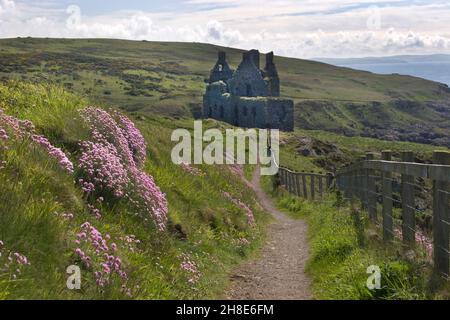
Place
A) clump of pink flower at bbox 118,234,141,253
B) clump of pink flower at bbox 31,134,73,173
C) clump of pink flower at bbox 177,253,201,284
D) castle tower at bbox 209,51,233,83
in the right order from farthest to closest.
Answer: castle tower at bbox 209,51,233,83 < clump of pink flower at bbox 177,253,201,284 < clump of pink flower at bbox 31,134,73,173 < clump of pink flower at bbox 118,234,141,253

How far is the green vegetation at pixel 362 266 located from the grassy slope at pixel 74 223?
5.83 feet

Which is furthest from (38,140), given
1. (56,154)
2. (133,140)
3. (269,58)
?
(269,58)

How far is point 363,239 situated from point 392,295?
4153mm

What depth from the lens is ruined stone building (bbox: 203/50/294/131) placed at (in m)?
96.6

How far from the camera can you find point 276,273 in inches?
431

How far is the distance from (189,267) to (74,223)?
2.47 metres

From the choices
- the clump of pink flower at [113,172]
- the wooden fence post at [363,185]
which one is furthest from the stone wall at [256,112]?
the clump of pink flower at [113,172]

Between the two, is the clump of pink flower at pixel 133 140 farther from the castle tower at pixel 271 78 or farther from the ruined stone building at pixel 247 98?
the castle tower at pixel 271 78

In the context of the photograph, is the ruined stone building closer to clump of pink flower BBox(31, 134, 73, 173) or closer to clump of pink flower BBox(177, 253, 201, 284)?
clump of pink flower BBox(177, 253, 201, 284)

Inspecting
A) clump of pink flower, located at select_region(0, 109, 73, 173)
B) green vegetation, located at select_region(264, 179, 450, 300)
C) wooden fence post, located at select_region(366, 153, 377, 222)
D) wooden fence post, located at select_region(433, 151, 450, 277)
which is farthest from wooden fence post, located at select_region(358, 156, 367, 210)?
clump of pink flower, located at select_region(0, 109, 73, 173)

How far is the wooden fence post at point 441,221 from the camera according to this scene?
23.9ft

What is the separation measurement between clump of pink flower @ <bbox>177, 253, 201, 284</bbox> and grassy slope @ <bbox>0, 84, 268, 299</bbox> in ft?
0.31

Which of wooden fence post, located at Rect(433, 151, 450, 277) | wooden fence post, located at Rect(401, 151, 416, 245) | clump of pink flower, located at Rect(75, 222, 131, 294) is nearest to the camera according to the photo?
clump of pink flower, located at Rect(75, 222, 131, 294)

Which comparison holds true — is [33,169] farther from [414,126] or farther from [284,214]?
[414,126]
